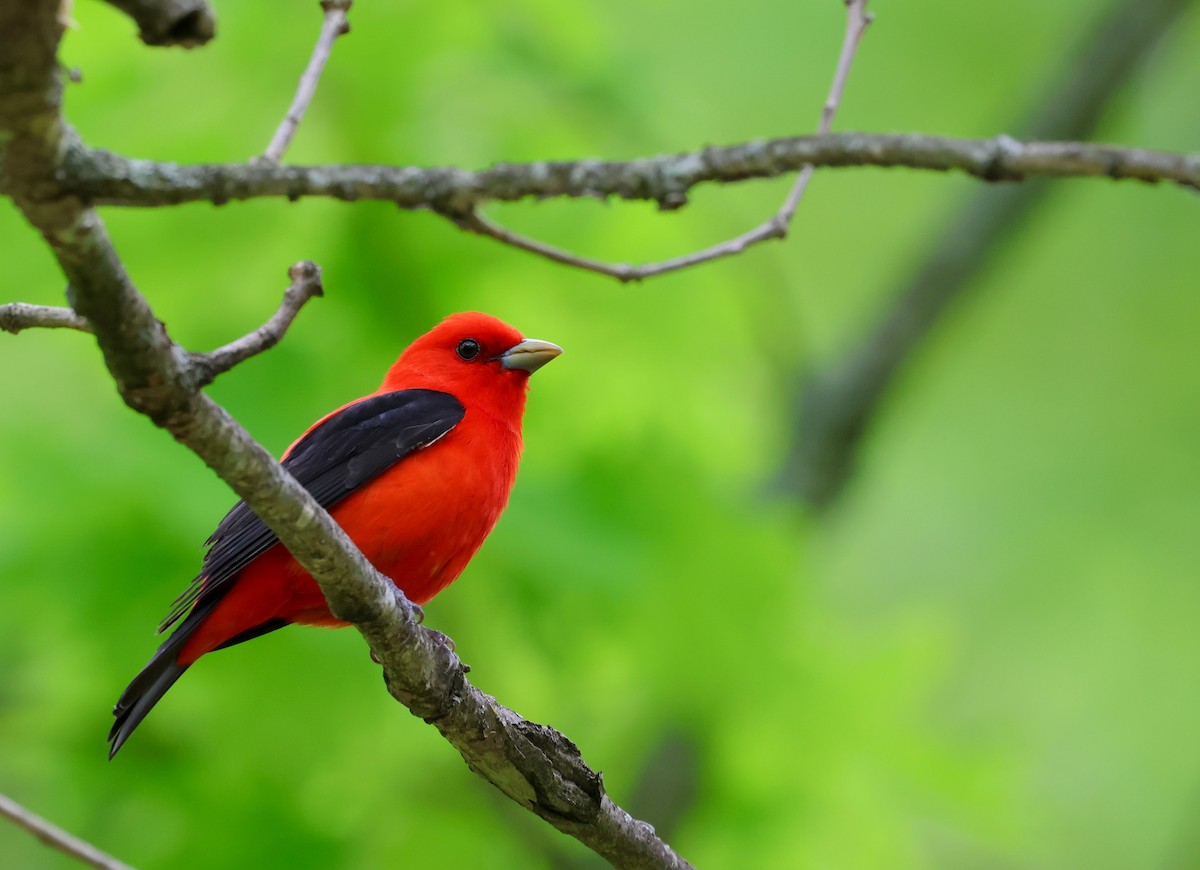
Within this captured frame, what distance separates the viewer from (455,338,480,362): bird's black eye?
6.66m

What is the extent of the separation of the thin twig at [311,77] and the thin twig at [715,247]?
19.8 inches

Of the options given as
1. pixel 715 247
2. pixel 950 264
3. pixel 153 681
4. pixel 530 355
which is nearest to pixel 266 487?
pixel 715 247

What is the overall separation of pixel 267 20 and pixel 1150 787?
8112mm

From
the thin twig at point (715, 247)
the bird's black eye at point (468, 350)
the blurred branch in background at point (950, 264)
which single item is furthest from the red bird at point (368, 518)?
the blurred branch in background at point (950, 264)

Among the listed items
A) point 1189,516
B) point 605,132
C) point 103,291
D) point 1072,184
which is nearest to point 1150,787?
point 1189,516

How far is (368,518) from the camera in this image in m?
5.58

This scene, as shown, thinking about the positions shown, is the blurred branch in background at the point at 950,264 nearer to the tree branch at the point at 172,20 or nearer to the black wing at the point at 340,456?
the black wing at the point at 340,456

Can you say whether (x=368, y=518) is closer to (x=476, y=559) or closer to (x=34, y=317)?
(x=476, y=559)

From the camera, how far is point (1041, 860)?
8.56 meters

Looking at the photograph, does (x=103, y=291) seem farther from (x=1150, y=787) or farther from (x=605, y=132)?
(x=1150, y=787)

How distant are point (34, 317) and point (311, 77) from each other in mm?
863

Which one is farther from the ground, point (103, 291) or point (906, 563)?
point (906, 563)

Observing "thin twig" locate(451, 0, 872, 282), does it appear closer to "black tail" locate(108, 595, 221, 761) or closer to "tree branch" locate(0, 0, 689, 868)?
"tree branch" locate(0, 0, 689, 868)

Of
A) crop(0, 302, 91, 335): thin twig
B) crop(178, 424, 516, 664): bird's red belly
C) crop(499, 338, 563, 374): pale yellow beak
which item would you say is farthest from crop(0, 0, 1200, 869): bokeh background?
crop(0, 302, 91, 335): thin twig
